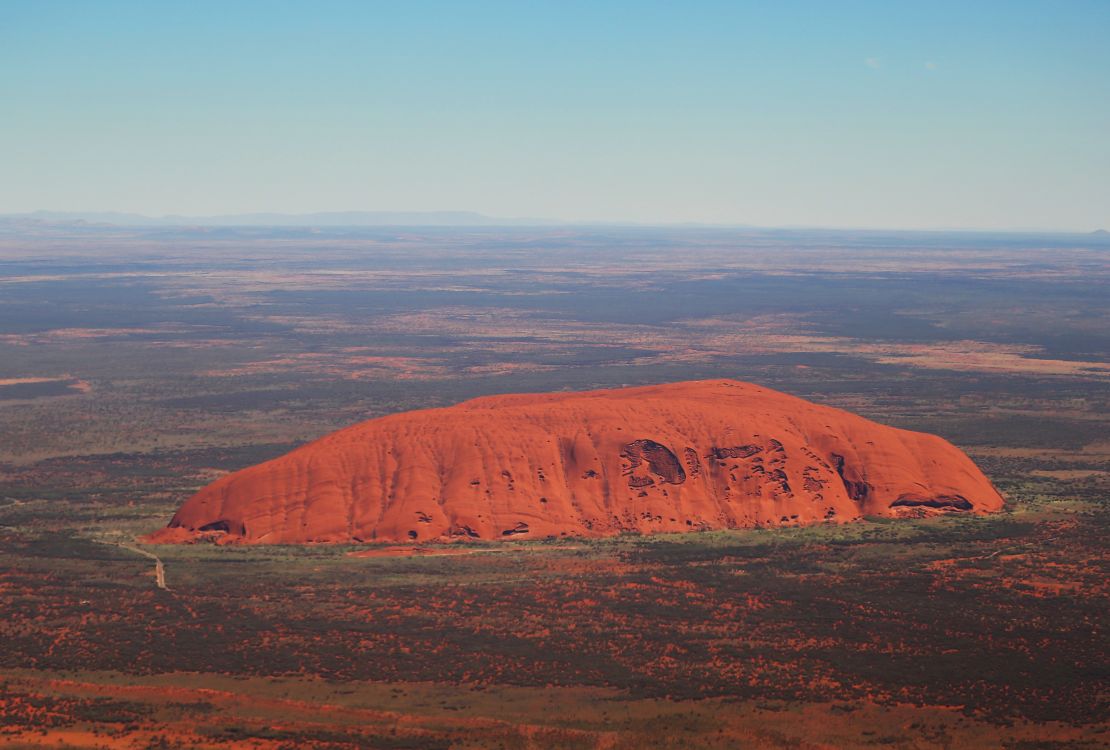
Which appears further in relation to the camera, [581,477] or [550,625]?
[581,477]

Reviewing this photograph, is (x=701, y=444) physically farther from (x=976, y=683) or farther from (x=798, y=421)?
(x=976, y=683)

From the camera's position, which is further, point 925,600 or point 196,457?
point 196,457

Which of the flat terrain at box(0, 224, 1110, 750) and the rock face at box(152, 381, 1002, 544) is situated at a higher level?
the rock face at box(152, 381, 1002, 544)

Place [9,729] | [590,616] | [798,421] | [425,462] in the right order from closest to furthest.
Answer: [9,729], [590,616], [425,462], [798,421]

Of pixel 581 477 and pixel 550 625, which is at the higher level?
pixel 581 477

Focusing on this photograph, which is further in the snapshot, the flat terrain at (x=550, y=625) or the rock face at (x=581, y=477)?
the rock face at (x=581, y=477)

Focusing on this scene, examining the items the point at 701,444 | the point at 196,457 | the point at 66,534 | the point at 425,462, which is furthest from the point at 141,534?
the point at 701,444

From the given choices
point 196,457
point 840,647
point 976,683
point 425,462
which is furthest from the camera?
point 196,457

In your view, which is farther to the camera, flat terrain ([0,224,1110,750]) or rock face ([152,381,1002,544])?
rock face ([152,381,1002,544])
